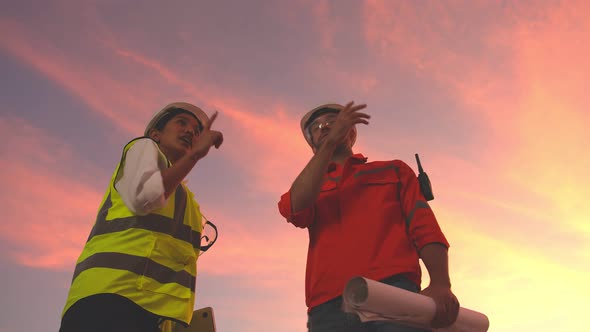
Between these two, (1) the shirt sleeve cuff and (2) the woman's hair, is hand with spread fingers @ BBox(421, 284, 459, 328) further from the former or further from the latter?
(2) the woman's hair

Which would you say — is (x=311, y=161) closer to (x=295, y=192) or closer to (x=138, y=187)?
(x=295, y=192)

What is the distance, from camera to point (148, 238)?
3.51 m

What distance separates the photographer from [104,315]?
319 centimetres

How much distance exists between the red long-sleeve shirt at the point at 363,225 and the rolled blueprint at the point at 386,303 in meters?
0.33

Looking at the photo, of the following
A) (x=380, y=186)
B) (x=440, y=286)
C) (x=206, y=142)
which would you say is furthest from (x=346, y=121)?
(x=440, y=286)

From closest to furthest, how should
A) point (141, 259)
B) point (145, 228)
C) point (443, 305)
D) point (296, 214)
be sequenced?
point (443, 305) < point (141, 259) < point (145, 228) < point (296, 214)

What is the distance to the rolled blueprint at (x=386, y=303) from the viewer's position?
9.14 feet

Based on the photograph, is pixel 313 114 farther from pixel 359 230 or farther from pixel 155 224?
pixel 155 224

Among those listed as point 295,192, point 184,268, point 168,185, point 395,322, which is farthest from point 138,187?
point 395,322

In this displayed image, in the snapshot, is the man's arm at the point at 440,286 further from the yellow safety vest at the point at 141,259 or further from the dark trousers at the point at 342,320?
the yellow safety vest at the point at 141,259

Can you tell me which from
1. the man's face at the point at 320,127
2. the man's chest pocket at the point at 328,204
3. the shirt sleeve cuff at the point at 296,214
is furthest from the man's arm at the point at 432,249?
the man's face at the point at 320,127

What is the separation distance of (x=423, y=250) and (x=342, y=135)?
922 mm

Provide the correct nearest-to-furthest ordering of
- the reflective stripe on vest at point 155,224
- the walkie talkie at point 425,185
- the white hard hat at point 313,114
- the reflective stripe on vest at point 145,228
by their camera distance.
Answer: the reflective stripe on vest at point 145,228
the reflective stripe on vest at point 155,224
the walkie talkie at point 425,185
the white hard hat at point 313,114

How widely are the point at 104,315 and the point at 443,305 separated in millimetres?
1944
